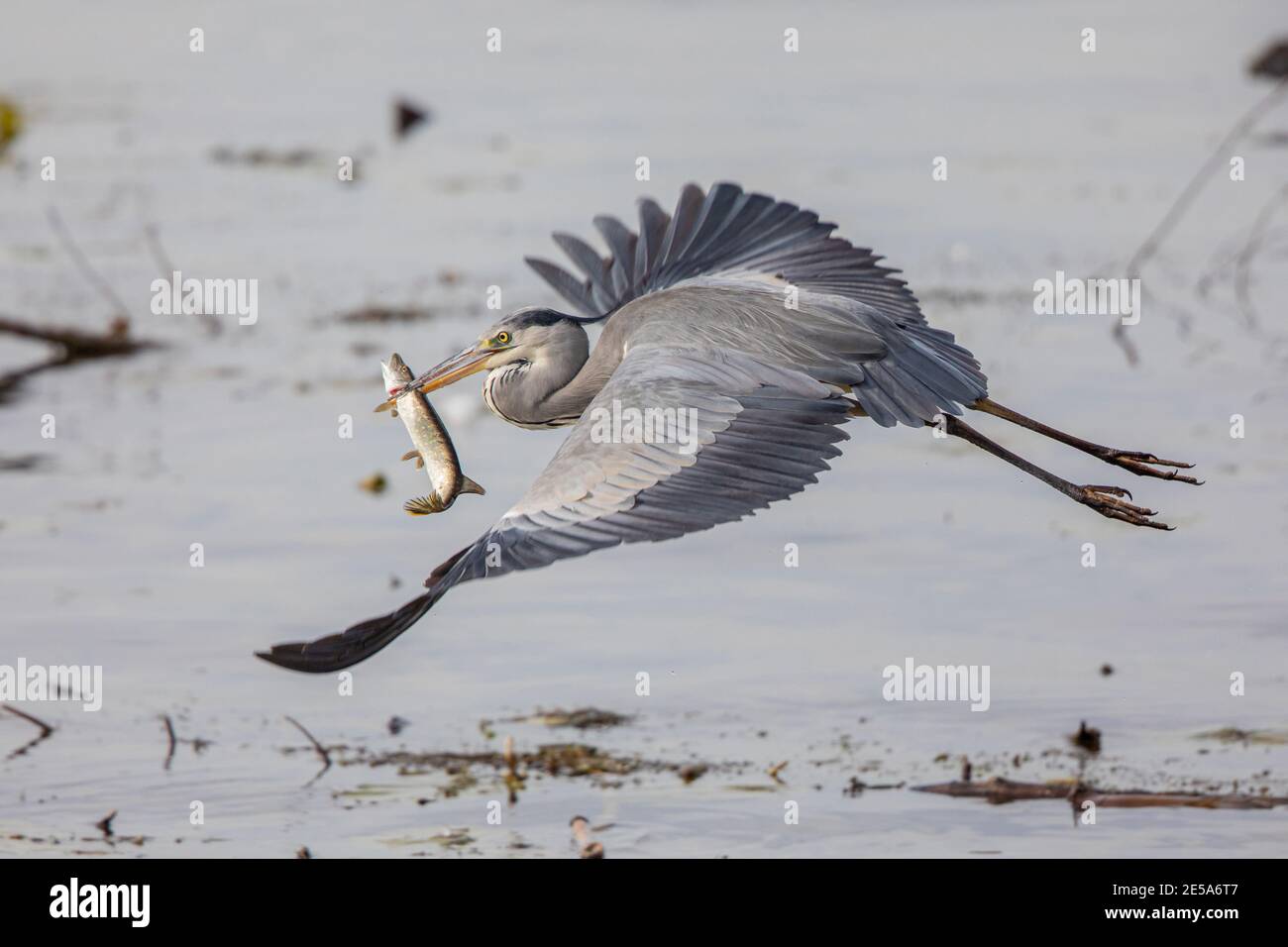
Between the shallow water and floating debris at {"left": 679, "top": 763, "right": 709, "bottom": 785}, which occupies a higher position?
the shallow water

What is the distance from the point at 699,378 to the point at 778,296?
32.8 inches

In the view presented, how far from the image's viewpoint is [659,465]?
647 centimetres

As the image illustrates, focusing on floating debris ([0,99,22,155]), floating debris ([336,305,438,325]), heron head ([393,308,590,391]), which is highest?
floating debris ([0,99,22,155])

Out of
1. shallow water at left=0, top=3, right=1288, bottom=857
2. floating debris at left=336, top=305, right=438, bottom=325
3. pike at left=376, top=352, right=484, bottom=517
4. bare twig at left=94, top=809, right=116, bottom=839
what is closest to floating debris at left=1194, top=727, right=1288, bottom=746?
shallow water at left=0, top=3, right=1288, bottom=857

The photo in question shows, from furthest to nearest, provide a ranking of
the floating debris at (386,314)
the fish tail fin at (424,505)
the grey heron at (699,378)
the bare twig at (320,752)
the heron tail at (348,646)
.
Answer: the floating debris at (386,314), the bare twig at (320,752), the fish tail fin at (424,505), the grey heron at (699,378), the heron tail at (348,646)

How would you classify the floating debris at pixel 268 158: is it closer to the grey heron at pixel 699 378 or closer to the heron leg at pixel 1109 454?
the grey heron at pixel 699 378

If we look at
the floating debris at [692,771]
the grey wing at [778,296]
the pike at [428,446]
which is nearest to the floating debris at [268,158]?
the grey wing at [778,296]

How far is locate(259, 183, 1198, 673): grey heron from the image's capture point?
6215mm

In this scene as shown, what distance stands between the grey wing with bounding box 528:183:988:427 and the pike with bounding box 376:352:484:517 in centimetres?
82

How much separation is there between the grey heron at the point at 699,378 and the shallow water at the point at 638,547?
1.22 meters

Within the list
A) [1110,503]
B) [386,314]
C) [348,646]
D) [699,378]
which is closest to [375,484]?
[386,314]

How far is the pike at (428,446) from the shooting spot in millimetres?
6730

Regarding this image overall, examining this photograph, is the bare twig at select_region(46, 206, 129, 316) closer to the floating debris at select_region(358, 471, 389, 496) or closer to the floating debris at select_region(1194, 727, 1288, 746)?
the floating debris at select_region(358, 471, 389, 496)

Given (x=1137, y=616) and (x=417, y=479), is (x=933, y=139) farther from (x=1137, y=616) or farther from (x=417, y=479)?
(x=1137, y=616)
